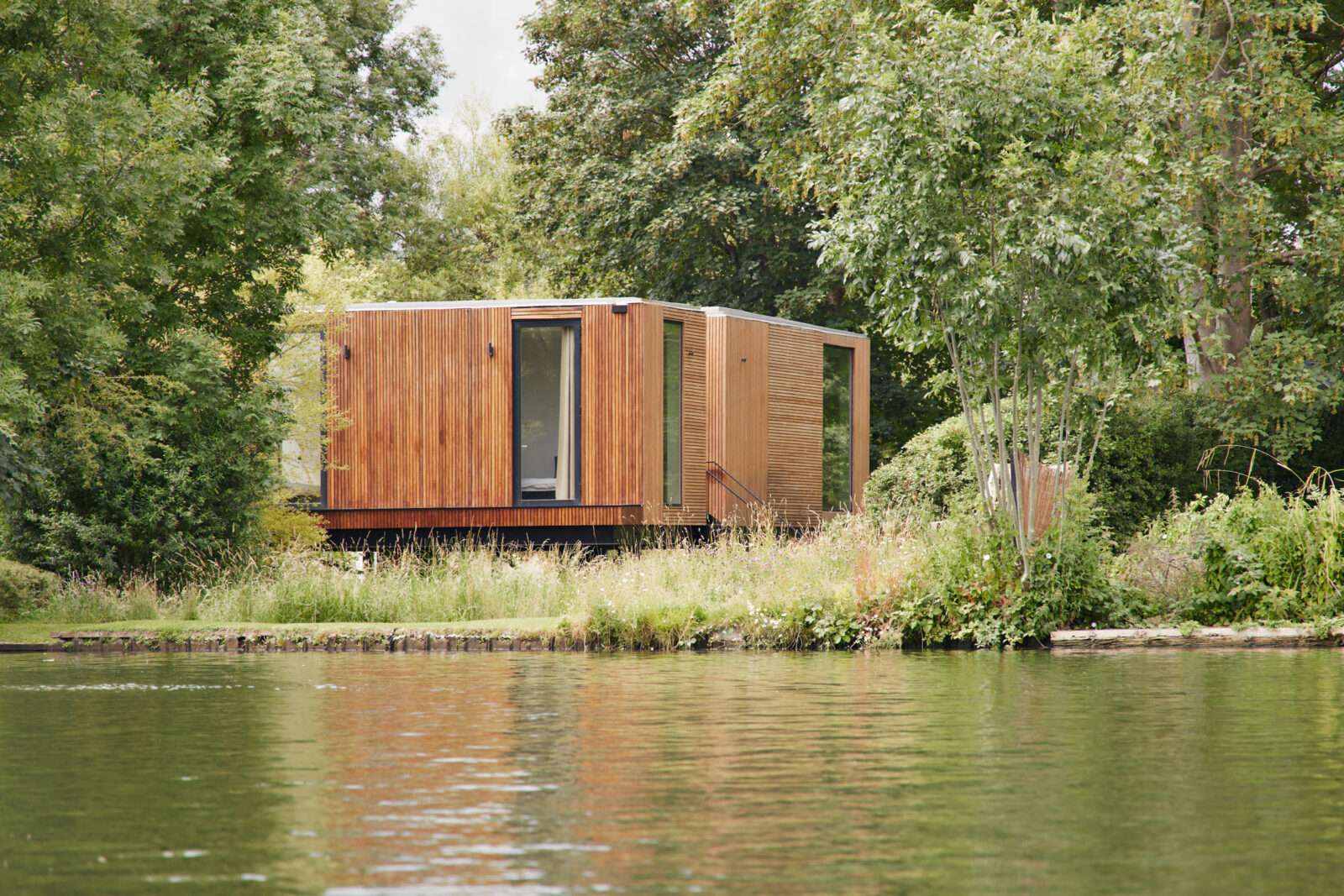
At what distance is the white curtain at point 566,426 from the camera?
77.5ft

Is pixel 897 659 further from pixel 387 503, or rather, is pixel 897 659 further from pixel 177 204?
pixel 387 503

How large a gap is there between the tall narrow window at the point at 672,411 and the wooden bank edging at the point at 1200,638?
10.8m

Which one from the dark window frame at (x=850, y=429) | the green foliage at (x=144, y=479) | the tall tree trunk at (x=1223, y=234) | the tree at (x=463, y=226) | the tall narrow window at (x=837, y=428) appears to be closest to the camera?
the green foliage at (x=144, y=479)

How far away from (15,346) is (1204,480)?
1333 centimetres

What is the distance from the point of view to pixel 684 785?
6.34 m

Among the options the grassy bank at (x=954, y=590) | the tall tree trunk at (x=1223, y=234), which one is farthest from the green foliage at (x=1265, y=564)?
the tall tree trunk at (x=1223, y=234)

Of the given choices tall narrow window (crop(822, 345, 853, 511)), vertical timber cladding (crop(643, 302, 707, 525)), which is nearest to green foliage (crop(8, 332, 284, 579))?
vertical timber cladding (crop(643, 302, 707, 525))

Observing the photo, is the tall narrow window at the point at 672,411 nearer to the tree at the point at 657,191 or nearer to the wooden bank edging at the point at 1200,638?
the tree at the point at 657,191

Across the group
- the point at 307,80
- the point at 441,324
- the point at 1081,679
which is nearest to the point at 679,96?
the point at 441,324

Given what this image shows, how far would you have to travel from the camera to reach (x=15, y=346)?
1728 centimetres

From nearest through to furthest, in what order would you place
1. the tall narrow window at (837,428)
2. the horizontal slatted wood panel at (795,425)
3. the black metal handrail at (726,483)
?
the black metal handrail at (726,483) → the horizontal slatted wood panel at (795,425) → the tall narrow window at (837,428)

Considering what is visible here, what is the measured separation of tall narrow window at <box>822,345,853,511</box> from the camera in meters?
28.3

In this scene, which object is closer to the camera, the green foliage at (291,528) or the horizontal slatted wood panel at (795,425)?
the green foliage at (291,528)

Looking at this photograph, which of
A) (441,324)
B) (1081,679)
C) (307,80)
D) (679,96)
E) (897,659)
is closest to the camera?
(1081,679)
